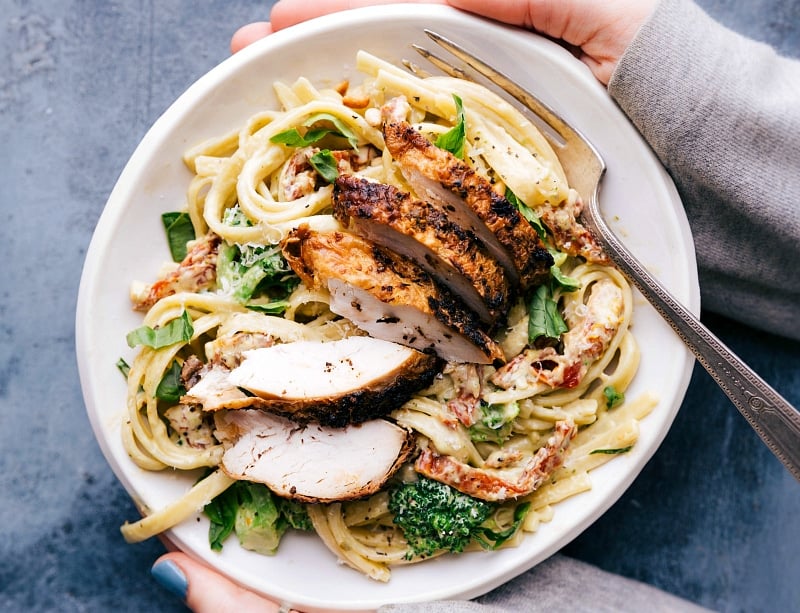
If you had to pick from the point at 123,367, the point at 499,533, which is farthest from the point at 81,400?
the point at 499,533

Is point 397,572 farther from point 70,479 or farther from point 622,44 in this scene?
point 622,44

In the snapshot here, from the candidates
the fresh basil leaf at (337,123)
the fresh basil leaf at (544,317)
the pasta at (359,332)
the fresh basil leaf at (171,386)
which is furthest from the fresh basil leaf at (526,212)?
the fresh basil leaf at (171,386)

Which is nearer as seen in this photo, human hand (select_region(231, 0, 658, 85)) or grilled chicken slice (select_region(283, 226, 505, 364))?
grilled chicken slice (select_region(283, 226, 505, 364))

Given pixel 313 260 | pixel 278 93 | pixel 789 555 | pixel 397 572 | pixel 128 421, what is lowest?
pixel 789 555

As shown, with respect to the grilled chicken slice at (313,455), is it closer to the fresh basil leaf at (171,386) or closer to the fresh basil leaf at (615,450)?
the fresh basil leaf at (171,386)

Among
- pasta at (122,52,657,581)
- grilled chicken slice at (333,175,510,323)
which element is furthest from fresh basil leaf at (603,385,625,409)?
grilled chicken slice at (333,175,510,323)

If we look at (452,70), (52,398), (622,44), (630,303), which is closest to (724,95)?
(622,44)

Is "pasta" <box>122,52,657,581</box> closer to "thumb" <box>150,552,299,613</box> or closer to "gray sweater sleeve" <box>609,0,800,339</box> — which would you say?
"thumb" <box>150,552,299,613</box>
